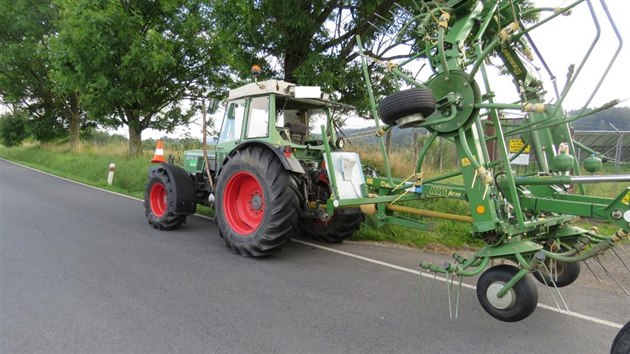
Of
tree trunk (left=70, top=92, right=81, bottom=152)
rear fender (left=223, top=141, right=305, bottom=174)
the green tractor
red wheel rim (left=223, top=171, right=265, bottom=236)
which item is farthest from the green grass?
rear fender (left=223, top=141, right=305, bottom=174)

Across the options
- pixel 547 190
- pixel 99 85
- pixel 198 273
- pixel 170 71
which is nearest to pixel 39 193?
pixel 99 85

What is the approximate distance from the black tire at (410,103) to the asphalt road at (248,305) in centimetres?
164

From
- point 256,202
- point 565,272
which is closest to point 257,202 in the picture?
point 256,202

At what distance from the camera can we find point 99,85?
490 inches

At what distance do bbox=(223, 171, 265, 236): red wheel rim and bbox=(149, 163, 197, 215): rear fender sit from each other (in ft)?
3.47

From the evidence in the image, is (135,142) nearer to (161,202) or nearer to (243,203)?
(161,202)

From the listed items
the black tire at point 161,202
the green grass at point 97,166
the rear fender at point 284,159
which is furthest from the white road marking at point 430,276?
the green grass at point 97,166

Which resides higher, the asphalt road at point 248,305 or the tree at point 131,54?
the tree at point 131,54

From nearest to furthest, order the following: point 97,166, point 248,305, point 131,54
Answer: point 248,305, point 131,54, point 97,166

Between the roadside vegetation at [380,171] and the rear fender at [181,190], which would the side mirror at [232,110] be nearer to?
the rear fender at [181,190]

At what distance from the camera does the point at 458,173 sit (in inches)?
139

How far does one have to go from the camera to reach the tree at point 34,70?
18.4 metres

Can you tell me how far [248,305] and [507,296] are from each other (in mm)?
2036

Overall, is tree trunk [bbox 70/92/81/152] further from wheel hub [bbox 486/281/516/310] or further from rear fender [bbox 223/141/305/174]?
wheel hub [bbox 486/281/516/310]
